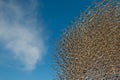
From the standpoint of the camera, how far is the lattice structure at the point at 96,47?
18.0 metres

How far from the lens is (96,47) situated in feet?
59.9

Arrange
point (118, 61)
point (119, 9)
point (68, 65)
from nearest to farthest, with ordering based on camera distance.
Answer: point (118, 61) < point (119, 9) < point (68, 65)

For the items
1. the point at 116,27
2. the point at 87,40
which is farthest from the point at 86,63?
the point at 116,27

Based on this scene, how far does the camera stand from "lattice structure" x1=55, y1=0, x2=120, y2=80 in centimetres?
1795

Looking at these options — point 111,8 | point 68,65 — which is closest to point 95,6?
point 111,8

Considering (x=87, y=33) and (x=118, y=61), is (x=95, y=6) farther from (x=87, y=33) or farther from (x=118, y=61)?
(x=118, y=61)

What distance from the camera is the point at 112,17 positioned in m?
18.7

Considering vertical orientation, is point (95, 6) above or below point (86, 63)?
above

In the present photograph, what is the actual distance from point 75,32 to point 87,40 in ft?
5.21

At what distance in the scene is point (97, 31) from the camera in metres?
18.6

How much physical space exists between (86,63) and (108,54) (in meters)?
1.36

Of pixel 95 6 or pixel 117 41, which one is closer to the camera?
pixel 117 41

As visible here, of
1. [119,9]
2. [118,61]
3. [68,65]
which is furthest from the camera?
[68,65]

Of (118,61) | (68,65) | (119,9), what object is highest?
(119,9)
